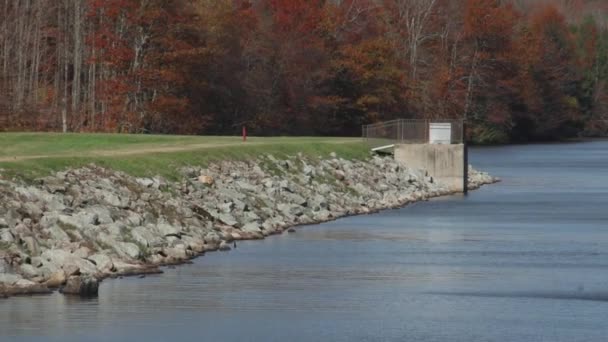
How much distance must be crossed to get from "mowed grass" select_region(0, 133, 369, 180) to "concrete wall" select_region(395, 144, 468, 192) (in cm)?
219

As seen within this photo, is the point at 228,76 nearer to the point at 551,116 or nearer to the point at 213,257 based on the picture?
the point at 213,257

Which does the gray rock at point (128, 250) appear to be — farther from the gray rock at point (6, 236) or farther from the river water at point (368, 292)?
the gray rock at point (6, 236)

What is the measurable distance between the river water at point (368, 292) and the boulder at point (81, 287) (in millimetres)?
276

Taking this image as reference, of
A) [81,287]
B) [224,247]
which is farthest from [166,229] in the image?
[81,287]

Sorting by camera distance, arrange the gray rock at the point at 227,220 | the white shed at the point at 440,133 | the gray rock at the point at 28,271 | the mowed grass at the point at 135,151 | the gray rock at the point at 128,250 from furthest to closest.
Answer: the white shed at the point at 440,133
the gray rock at the point at 227,220
the mowed grass at the point at 135,151
the gray rock at the point at 128,250
the gray rock at the point at 28,271

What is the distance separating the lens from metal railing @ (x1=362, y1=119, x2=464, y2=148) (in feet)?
218

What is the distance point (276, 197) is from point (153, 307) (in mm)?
21229

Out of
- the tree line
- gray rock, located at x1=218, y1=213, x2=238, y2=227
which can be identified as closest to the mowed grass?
gray rock, located at x1=218, y1=213, x2=238, y2=227

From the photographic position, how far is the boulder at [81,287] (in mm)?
28281

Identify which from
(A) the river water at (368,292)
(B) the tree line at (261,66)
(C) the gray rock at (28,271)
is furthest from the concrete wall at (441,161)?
(C) the gray rock at (28,271)

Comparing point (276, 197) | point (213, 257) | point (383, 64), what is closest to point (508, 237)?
point (276, 197)

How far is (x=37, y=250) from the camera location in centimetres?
3017

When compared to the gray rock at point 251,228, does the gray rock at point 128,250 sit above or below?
above

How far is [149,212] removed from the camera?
38031 mm
